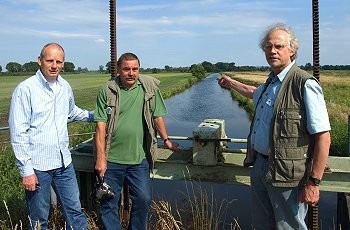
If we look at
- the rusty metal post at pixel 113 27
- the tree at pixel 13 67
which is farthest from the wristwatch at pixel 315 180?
the tree at pixel 13 67

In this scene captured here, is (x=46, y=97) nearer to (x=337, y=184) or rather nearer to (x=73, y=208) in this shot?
(x=73, y=208)

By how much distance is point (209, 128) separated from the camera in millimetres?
4109

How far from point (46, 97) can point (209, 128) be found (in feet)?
5.51

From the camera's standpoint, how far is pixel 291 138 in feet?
8.93

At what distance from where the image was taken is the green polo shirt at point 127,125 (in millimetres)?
3592

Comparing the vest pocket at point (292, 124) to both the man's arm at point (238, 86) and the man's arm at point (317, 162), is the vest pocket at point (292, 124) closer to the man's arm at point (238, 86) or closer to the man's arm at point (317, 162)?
the man's arm at point (317, 162)

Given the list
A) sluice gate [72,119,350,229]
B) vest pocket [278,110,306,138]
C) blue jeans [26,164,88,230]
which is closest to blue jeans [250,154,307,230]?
vest pocket [278,110,306,138]

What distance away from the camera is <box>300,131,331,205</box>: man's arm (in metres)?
2.63

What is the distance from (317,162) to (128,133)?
1.69 metres

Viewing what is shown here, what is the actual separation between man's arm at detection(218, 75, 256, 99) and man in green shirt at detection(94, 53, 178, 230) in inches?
25.6

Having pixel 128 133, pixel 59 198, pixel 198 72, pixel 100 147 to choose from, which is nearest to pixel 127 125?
pixel 128 133

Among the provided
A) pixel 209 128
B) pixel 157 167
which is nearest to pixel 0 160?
pixel 157 167

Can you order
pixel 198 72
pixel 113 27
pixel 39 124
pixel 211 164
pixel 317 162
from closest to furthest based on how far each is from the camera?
1. pixel 317 162
2. pixel 39 124
3. pixel 211 164
4. pixel 113 27
5. pixel 198 72

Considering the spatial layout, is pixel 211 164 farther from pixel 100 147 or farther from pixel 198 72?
pixel 198 72
